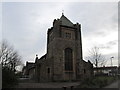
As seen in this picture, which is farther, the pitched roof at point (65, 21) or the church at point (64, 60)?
the pitched roof at point (65, 21)

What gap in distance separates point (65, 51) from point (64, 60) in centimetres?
245

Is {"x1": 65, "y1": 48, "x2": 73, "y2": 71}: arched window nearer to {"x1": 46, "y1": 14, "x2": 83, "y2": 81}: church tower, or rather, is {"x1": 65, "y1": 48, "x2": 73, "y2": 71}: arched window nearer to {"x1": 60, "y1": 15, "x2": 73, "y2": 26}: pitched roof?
{"x1": 46, "y1": 14, "x2": 83, "y2": 81}: church tower

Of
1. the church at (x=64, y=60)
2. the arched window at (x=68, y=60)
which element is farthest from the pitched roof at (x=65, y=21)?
the arched window at (x=68, y=60)

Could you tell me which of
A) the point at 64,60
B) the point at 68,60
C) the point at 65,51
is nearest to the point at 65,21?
the point at 65,51

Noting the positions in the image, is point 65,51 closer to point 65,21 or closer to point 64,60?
point 64,60

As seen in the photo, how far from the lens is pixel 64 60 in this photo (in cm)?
4500

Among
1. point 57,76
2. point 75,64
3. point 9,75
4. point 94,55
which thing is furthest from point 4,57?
point 9,75

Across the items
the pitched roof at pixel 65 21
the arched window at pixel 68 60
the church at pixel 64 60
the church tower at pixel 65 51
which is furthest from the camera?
the pitched roof at pixel 65 21

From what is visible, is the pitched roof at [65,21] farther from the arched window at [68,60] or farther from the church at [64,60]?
the arched window at [68,60]

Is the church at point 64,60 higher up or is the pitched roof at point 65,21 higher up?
the pitched roof at point 65,21

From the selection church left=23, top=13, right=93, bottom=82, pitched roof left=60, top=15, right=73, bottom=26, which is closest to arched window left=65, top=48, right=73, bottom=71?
church left=23, top=13, right=93, bottom=82

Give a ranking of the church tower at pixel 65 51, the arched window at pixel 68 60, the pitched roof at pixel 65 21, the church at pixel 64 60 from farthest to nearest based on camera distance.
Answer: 1. the pitched roof at pixel 65 21
2. the arched window at pixel 68 60
3. the church tower at pixel 65 51
4. the church at pixel 64 60

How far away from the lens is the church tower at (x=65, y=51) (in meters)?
43.8

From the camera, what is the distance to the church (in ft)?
143
